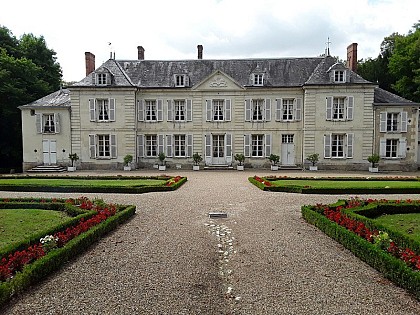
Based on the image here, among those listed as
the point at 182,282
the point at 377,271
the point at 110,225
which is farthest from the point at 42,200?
the point at 377,271

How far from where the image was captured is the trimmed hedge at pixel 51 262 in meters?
4.49

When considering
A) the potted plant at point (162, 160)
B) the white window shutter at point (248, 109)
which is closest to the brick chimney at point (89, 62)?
the potted plant at point (162, 160)

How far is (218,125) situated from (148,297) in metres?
22.1

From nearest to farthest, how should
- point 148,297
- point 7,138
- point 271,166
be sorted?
point 148,297
point 271,166
point 7,138

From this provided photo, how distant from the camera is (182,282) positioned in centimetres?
514

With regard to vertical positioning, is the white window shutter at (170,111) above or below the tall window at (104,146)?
above

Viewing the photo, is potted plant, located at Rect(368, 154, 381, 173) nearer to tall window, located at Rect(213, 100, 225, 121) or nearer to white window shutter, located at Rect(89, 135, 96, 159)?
tall window, located at Rect(213, 100, 225, 121)

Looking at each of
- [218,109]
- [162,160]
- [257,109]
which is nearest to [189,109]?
[218,109]

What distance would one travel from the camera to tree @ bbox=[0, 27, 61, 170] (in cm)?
2773

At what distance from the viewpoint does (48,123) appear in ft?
86.0

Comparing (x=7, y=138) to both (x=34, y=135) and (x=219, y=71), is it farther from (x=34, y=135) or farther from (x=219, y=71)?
(x=219, y=71)

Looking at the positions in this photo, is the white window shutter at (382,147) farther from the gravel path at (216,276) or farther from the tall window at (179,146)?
the gravel path at (216,276)

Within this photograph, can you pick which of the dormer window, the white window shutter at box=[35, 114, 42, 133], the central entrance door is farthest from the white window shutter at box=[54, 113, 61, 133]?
the dormer window

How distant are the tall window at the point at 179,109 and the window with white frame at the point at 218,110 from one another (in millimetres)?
1824
